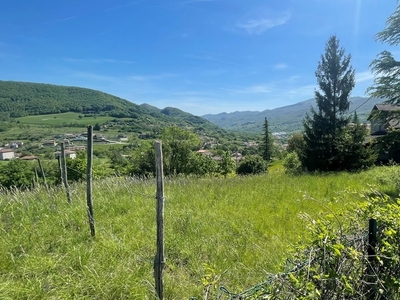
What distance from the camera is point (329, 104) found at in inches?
620

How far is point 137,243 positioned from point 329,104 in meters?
16.3

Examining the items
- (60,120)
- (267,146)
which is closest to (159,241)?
(267,146)

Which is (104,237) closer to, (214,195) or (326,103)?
(214,195)

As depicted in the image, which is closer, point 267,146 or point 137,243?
point 137,243

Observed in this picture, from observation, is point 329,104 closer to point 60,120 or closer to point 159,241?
point 159,241

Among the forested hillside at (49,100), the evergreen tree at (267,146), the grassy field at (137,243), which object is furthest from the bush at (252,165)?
the forested hillside at (49,100)

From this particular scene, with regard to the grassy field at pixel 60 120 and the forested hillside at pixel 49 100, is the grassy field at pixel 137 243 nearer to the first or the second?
the grassy field at pixel 60 120

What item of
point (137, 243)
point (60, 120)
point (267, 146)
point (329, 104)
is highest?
point (60, 120)

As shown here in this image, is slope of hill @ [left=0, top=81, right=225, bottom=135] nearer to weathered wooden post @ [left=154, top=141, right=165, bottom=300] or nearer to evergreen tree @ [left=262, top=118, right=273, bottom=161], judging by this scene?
evergreen tree @ [left=262, top=118, right=273, bottom=161]

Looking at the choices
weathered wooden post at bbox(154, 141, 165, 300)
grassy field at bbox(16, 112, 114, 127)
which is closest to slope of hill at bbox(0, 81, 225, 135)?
grassy field at bbox(16, 112, 114, 127)

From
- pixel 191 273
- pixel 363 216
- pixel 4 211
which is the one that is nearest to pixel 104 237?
pixel 191 273

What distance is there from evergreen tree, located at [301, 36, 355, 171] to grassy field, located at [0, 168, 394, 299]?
10.5 m

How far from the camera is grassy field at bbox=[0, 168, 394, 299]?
2516mm

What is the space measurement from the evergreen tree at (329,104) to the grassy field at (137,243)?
1045 centimetres
